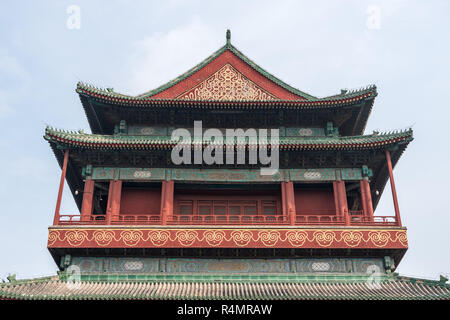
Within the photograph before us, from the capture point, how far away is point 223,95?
29438 mm

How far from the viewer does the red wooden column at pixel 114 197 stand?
24.7 m

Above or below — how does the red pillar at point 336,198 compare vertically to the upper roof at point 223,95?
below

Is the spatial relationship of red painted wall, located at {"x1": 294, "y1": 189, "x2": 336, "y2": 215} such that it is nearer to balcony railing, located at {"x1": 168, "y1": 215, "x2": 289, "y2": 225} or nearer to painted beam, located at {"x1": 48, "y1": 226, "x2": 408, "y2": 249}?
balcony railing, located at {"x1": 168, "y1": 215, "x2": 289, "y2": 225}

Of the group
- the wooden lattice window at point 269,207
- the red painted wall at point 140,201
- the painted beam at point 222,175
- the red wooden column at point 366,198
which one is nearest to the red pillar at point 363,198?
the red wooden column at point 366,198

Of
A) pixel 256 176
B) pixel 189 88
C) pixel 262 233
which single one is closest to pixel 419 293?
pixel 262 233

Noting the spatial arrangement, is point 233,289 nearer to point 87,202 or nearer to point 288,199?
point 288,199

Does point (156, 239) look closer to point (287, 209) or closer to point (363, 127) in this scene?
point (287, 209)

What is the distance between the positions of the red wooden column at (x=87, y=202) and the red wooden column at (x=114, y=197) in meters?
0.85

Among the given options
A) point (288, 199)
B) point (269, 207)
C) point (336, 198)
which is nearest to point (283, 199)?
point (288, 199)

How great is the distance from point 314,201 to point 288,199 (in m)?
1.98

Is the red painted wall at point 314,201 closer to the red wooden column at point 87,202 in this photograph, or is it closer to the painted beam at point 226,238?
the painted beam at point 226,238

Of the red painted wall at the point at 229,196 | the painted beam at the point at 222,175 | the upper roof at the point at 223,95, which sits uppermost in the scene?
the upper roof at the point at 223,95

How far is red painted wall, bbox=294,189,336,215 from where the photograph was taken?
2636 cm
